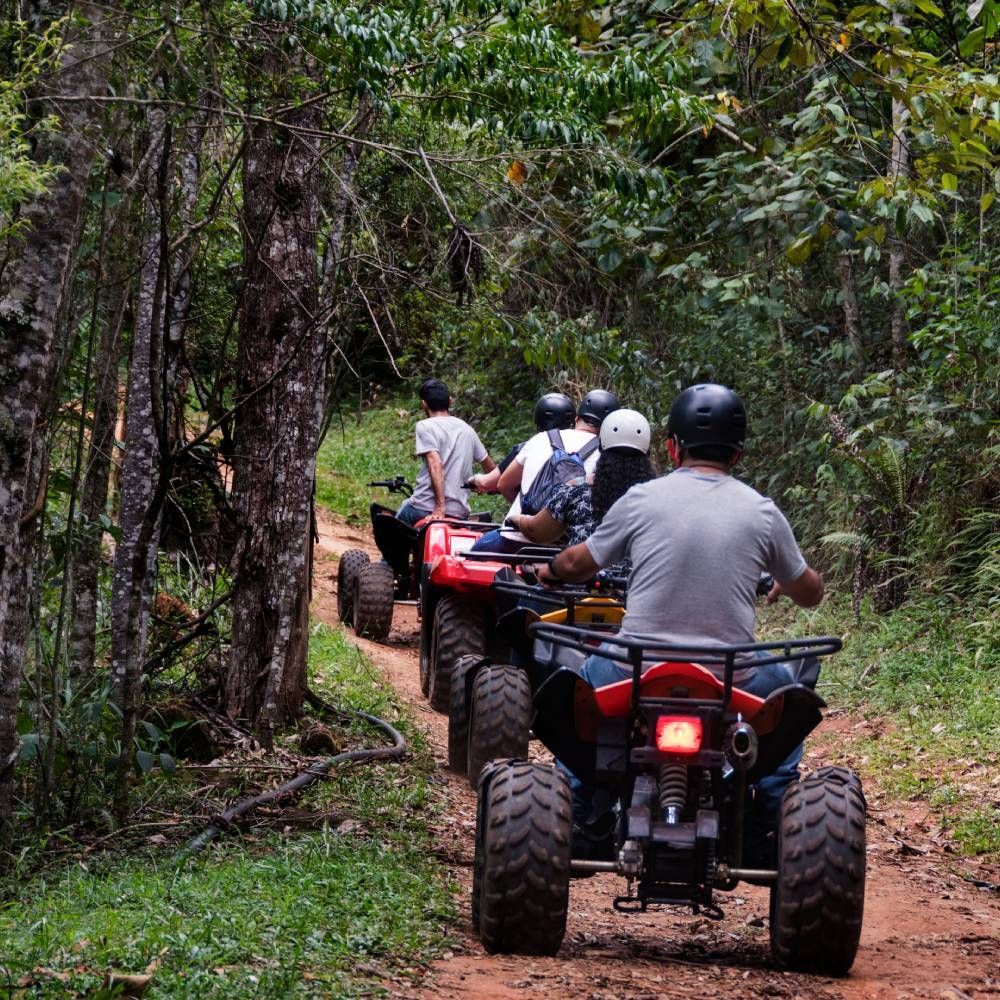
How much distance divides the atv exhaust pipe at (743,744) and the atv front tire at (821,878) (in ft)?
0.80

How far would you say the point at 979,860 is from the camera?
7527 millimetres

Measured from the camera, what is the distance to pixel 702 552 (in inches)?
194

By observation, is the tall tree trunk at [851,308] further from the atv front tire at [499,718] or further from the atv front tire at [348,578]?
the atv front tire at [499,718]

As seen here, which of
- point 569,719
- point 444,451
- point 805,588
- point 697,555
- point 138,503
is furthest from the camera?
point 444,451

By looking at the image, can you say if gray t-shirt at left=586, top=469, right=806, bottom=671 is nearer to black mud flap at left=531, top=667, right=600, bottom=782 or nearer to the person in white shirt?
black mud flap at left=531, top=667, right=600, bottom=782

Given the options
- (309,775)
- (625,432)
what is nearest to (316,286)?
(625,432)

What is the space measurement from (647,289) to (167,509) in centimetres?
876

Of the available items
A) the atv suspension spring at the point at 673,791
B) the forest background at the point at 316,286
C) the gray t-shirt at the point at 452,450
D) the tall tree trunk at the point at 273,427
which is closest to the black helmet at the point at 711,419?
the atv suspension spring at the point at 673,791

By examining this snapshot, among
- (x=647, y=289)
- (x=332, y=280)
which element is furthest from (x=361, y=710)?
(x=647, y=289)

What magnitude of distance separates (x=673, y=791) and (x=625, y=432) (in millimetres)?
3209

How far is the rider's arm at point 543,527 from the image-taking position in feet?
27.3

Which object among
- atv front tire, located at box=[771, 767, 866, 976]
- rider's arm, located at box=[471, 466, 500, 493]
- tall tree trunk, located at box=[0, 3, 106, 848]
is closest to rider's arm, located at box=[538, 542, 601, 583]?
atv front tire, located at box=[771, 767, 866, 976]

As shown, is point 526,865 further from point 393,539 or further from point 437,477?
point 393,539

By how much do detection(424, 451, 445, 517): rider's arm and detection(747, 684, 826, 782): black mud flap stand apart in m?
7.33
